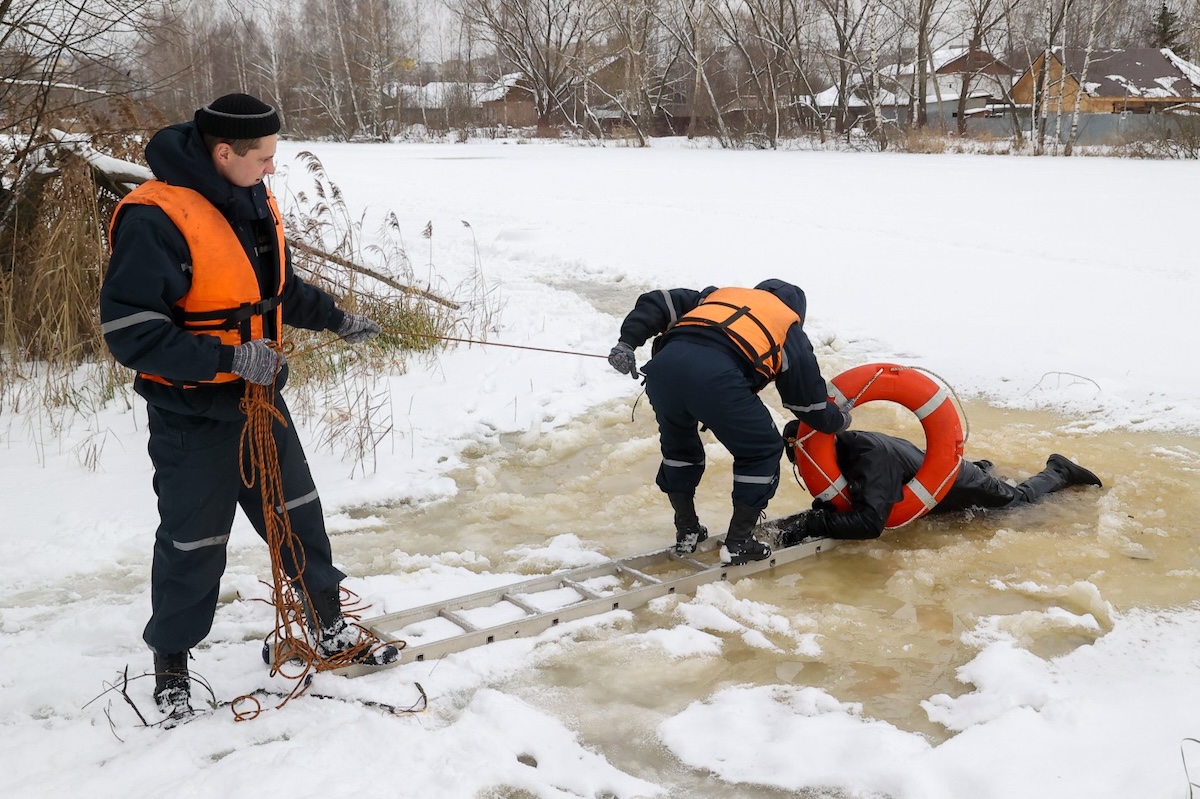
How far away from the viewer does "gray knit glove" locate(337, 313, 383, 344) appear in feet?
10.9

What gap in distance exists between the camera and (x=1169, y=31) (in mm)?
38312

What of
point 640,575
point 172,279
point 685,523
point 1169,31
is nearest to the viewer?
point 172,279

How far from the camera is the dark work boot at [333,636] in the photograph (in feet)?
10.6

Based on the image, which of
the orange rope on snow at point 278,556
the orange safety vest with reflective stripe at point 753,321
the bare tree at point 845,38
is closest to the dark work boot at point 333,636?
the orange rope on snow at point 278,556

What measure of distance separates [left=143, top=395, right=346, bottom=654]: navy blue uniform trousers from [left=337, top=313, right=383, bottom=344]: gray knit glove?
0.41 meters

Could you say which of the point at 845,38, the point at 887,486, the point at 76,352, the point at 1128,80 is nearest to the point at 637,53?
the point at 845,38

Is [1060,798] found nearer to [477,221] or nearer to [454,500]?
[454,500]

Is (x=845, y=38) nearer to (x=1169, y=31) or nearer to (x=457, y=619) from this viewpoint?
(x=1169, y=31)

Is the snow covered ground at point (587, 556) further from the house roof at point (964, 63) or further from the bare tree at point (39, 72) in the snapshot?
the house roof at point (964, 63)

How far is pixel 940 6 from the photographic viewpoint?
2986cm

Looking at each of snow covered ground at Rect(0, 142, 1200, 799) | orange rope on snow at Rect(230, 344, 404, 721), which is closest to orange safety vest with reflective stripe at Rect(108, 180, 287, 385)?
orange rope on snow at Rect(230, 344, 404, 721)

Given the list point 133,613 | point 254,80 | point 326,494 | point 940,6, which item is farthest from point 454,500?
point 254,80

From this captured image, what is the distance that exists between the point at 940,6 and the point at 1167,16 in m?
14.7

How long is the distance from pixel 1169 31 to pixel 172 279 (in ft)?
149
